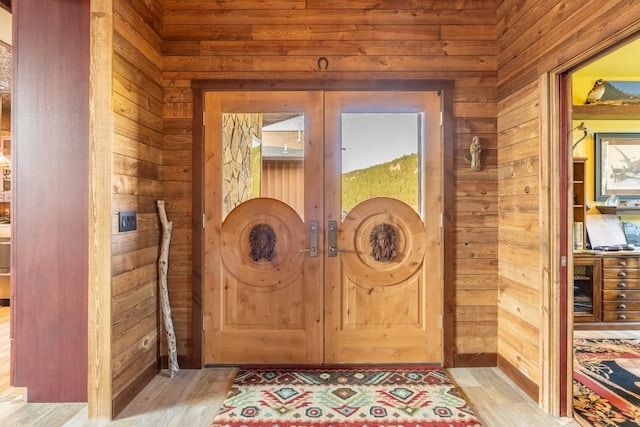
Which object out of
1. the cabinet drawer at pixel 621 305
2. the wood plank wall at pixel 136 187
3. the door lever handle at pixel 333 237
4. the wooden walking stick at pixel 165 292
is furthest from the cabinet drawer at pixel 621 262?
the wood plank wall at pixel 136 187

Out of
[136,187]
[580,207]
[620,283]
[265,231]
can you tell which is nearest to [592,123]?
[580,207]

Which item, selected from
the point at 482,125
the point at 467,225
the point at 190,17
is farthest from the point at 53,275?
the point at 482,125

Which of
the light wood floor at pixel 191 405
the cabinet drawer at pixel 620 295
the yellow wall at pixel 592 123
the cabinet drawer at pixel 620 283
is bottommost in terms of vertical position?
the light wood floor at pixel 191 405

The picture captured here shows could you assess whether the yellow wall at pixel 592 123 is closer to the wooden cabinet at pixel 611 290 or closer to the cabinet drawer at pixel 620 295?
the wooden cabinet at pixel 611 290

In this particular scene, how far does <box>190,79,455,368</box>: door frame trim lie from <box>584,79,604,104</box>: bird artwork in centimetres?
233

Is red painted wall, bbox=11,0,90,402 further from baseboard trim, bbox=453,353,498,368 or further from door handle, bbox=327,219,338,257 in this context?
baseboard trim, bbox=453,353,498,368

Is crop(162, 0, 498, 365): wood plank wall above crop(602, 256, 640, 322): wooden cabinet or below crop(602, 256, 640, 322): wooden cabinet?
above

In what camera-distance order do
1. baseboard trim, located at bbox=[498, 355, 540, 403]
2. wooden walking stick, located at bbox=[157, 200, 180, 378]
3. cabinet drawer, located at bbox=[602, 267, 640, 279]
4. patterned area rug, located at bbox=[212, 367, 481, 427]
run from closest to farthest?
patterned area rug, located at bbox=[212, 367, 481, 427]
baseboard trim, located at bbox=[498, 355, 540, 403]
wooden walking stick, located at bbox=[157, 200, 180, 378]
cabinet drawer, located at bbox=[602, 267, 640, 279]

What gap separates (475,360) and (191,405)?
83.2 inches

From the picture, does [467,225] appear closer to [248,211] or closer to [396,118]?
[396,118]

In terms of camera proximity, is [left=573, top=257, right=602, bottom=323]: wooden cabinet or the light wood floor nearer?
the light wood floor

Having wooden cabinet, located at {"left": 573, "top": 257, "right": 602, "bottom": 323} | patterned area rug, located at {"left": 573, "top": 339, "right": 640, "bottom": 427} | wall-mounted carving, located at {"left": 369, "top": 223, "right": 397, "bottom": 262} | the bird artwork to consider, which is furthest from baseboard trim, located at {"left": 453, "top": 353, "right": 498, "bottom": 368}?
the bird artwork

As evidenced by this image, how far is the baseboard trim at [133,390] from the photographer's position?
220 centimetres

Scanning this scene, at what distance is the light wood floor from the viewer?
2125mm
